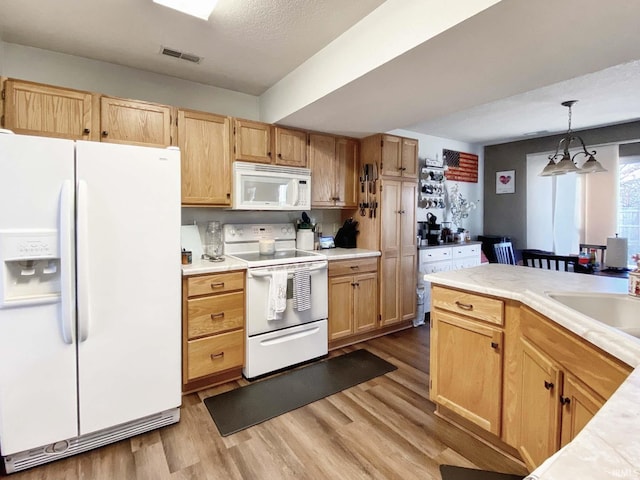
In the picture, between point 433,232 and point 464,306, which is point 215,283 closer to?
point 464,306

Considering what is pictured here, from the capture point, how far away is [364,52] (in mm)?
1956

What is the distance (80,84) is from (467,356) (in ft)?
11.0

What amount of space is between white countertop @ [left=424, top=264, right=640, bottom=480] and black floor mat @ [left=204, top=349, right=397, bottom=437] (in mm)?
1160

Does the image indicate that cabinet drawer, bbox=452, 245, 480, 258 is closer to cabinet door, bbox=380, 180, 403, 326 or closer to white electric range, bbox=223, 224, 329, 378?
cabinet door, bbox=380, 180, 403, 326

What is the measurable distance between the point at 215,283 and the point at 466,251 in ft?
11.3

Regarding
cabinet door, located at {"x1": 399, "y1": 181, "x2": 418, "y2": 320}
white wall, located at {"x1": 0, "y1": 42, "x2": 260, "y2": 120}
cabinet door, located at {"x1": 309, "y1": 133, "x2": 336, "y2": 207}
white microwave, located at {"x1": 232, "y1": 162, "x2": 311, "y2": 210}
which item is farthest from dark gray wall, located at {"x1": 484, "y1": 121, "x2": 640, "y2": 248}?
white wall, located at {"x1": 0, "y1": 42, "x2": 260, "y2": 120}


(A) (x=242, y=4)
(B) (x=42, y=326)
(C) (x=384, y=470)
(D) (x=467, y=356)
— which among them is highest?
(A) (x=242, y=4)

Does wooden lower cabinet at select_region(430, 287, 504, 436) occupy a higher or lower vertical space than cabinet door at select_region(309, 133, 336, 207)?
lower

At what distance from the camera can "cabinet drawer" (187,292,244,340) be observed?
7.72 ft

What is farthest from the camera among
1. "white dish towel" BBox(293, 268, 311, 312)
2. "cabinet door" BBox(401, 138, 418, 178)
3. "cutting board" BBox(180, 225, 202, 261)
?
"cabinet door" BBox(401, 138, 418, 178)

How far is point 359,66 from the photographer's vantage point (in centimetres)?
199

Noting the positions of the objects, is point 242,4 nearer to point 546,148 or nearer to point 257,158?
point 257,158

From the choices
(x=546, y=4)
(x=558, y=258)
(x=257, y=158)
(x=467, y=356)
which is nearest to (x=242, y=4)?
(x=257, y=158)

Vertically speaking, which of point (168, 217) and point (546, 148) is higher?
point (546, 148)
